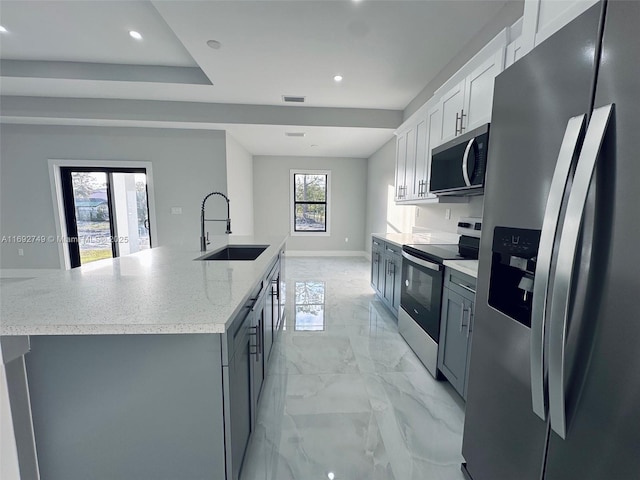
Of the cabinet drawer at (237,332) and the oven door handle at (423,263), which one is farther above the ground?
the oven door handle at (423,263)

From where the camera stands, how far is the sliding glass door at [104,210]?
4812mm

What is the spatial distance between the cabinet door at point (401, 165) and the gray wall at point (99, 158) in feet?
9.79

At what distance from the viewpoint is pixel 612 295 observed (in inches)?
25.4

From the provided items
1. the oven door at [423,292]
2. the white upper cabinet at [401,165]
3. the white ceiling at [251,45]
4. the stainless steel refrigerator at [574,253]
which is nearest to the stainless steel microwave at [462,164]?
the oven door at [423,292]

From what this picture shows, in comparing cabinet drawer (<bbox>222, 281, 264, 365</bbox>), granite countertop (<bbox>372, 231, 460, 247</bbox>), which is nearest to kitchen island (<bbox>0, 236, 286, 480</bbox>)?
cabinet drawer (<bbox>222, 281, 264, 365</bbox>)

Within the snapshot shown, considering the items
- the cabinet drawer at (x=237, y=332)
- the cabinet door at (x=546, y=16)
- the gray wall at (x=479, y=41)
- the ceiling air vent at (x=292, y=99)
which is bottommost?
the cabinet drawer at (x=237, y=332)

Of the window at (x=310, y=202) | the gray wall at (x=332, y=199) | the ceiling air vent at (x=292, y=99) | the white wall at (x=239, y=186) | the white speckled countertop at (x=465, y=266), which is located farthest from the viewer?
the window at (x=310, y=202)

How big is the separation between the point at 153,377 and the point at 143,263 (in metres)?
1.02

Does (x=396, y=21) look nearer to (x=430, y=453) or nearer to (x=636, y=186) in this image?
(x=636, y=186)

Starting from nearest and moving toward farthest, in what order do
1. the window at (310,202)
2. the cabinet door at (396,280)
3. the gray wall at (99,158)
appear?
the cabinet door at (396,280) < the gray wall at (99,158) < the window at (310,202)

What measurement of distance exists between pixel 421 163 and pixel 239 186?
3.83 meters

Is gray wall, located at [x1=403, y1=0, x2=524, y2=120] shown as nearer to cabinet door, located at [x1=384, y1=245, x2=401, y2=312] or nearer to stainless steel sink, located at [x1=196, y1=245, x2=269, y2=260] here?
cabinet door, located at [x1=384, y1=245, x2=401, y2=312]

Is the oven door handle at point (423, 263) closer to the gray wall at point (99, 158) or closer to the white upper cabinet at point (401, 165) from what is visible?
the white upper cabinet at point (401, 165)

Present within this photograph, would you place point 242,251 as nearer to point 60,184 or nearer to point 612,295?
point 612,295
